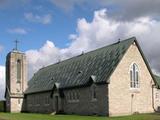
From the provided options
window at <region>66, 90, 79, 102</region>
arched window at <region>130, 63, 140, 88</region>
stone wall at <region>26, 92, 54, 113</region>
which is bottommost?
stone wall at <region>26, 92, 54, 113</region>

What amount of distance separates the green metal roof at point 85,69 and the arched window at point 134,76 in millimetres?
2947

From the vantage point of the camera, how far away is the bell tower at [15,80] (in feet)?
226

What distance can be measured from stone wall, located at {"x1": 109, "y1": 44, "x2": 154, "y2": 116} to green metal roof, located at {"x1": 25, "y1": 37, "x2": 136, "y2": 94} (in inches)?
42.9

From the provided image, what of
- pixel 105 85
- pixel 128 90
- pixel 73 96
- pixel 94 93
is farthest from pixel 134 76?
pixel 73 96

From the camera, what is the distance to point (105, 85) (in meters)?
43.1

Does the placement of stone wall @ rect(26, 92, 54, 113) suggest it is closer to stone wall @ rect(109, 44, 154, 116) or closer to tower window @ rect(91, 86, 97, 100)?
tower window @ rect(91, 86, 97, 100)

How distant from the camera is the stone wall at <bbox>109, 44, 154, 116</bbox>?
142 feet

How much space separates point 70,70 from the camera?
55.5m

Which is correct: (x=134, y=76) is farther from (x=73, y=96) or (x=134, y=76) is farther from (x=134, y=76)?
(x=73, y=96)

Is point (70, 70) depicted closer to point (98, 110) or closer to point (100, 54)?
point (100, 54)

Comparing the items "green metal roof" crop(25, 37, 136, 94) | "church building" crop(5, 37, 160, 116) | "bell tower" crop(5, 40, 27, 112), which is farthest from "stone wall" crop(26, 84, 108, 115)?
"bell tower" crop(5, 40, 27, 112)

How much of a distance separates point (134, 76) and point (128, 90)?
8.13ft

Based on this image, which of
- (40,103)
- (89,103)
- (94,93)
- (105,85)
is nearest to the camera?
(105,85)

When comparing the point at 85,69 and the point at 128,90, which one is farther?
the point at 85,69
